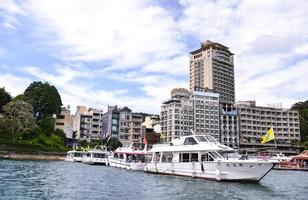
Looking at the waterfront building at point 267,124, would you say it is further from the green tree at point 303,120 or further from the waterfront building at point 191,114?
the waterfront building at point 191,114

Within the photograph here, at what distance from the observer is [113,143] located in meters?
111

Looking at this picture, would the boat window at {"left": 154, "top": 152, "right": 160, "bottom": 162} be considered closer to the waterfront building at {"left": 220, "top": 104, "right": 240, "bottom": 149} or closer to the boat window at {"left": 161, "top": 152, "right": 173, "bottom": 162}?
the boat window at {"left": 161, "top": 152, "right": 173, "bottom": 162}

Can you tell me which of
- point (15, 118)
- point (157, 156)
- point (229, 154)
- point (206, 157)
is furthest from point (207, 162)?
point (15, 118)

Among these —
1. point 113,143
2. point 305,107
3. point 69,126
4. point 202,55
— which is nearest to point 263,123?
point 305,107

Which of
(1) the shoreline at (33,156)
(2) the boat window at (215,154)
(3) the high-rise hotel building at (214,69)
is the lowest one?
(1) the shoreline at (33,156)

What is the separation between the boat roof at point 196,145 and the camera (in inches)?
1475

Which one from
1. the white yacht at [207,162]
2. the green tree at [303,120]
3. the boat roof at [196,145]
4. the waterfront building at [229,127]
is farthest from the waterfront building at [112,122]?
the boat roof at [196,145]

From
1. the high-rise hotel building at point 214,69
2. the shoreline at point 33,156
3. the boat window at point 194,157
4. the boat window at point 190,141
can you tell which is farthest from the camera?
the high-rise hotel building at point 214,69

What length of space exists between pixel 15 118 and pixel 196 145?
62155 mm

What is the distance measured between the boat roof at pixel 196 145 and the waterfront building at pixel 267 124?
93.0m

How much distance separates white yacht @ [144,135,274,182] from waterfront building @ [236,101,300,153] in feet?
304

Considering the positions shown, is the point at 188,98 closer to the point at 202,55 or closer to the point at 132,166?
the point at 202,55

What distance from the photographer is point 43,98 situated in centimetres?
10544

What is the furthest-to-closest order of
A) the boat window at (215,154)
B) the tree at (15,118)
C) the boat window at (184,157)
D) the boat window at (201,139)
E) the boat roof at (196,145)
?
the tree at (15,118)
the boat window at (184,157)
the boat window at (201,139)
the boat roof at (196,145)
the boat window at (215,154)
